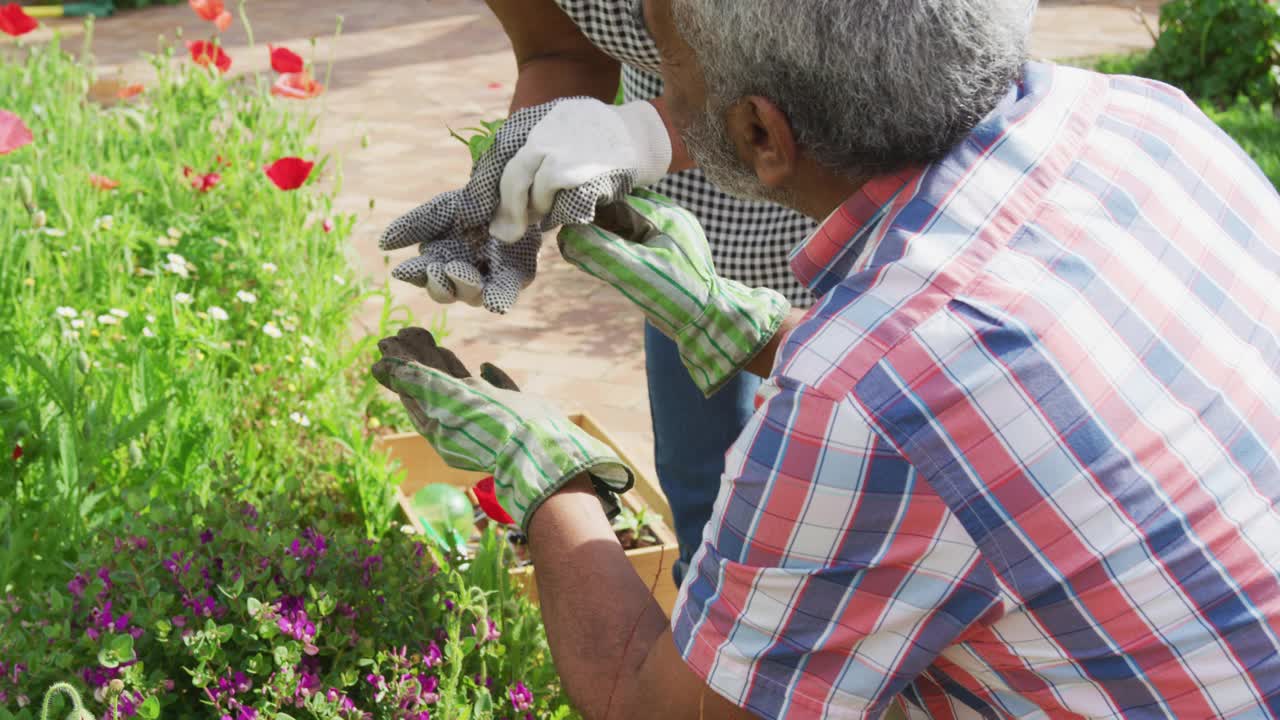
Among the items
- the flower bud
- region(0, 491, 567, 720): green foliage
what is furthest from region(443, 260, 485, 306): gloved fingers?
the flower bud

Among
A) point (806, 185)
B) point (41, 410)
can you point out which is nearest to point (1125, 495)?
point (806, 185)

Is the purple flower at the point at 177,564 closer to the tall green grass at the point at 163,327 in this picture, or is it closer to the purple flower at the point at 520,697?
the tall green grass at the point at 163,327

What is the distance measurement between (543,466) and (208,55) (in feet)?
7.47

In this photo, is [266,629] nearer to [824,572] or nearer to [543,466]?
[543,466]

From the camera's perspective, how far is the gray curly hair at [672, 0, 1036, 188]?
42.1 inches

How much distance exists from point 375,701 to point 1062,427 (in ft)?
2.68

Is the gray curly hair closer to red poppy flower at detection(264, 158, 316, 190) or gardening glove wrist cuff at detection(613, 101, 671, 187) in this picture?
gardening glove wrist cuff at detection(613, 101, 671, 187)

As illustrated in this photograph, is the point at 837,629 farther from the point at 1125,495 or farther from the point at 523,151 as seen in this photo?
the point at 523,151

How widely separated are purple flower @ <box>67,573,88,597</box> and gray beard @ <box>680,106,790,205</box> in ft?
2.81

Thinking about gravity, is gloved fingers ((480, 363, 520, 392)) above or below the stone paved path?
above

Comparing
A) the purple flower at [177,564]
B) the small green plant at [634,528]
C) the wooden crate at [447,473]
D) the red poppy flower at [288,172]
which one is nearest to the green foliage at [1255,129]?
the wooden crate at [447,473]

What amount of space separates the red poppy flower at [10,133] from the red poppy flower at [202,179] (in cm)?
64

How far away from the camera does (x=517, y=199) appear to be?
56.0 inches

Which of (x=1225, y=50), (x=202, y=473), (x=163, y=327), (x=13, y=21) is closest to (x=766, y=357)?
(x=202, y=473)
